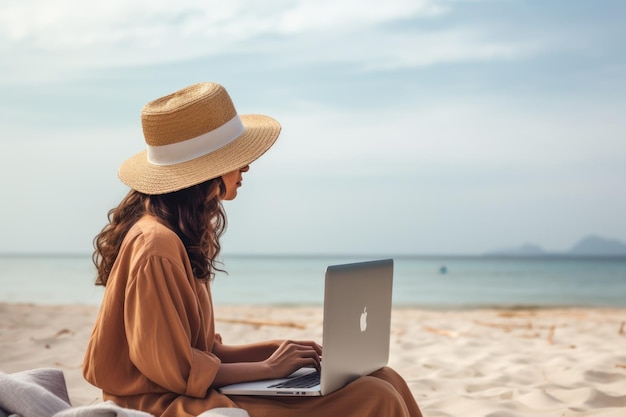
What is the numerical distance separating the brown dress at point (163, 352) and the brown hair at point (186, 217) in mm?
87

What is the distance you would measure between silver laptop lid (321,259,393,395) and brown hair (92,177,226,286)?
48 cm

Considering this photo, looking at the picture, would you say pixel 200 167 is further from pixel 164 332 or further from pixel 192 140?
pixel 164 332

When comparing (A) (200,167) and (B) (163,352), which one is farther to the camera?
(A) (200,167)

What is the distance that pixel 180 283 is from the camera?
2.51 metres

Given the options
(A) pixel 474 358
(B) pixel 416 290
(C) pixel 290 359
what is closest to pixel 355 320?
(C) pixel 290 359

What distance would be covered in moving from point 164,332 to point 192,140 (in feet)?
2.32

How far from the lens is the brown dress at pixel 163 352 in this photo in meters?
2.43

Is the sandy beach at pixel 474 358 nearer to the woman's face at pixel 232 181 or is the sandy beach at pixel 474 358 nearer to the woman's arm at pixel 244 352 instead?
the woman's arm at pixel 244 352

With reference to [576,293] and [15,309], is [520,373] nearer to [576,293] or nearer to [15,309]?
[15,309]

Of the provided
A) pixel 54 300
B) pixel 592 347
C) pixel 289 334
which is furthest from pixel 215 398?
pixel 54 300

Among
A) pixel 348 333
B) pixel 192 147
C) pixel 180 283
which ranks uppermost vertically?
pixel 192 147

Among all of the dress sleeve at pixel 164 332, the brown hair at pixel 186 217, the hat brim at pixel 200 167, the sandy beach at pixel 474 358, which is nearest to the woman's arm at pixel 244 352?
the brown hair at pixel 186 217

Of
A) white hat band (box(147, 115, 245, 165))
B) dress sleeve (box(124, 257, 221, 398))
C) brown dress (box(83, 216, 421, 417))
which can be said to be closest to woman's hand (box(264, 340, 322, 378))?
brown dress (box(83, 216, 421, 417))

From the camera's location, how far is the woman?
8.05ft
